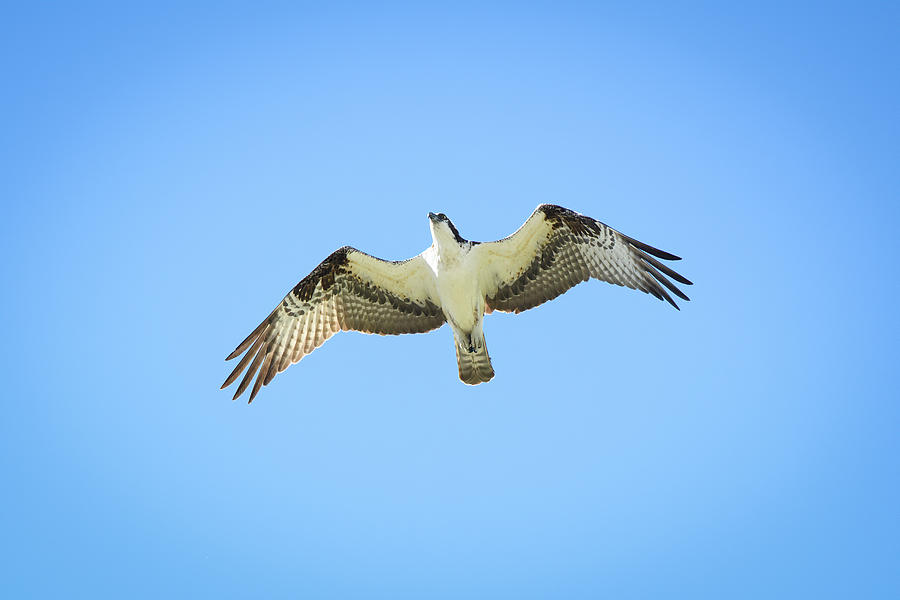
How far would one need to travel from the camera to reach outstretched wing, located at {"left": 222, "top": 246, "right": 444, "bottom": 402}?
873cm

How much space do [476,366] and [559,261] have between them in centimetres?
166

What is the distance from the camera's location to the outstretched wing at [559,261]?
8.35m

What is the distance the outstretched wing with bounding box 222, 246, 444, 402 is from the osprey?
0.01 meters

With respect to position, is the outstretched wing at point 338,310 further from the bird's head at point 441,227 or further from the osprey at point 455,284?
the bird's head at point 441,227

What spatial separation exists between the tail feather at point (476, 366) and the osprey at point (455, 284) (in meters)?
0.01

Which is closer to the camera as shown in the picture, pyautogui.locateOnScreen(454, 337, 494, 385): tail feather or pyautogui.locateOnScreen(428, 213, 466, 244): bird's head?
pyautogui.locateOnScreen(428, 213, 466, 244): bird's head

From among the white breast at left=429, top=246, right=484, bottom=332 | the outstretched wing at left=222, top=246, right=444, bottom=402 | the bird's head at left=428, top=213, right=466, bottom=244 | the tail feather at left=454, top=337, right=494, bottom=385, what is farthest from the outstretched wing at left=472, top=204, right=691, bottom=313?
the outstretched wing at left=222, top=246, right=444, bottom=402

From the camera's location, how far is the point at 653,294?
839cm

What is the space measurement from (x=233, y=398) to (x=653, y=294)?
17.1 ft

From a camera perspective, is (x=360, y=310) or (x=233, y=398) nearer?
(x=233, y=398)

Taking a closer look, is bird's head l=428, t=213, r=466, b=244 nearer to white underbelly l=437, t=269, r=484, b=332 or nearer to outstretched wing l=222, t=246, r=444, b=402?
white underbelly l=437, t=269, r=484, b=332

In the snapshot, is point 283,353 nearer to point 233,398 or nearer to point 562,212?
point 233,398

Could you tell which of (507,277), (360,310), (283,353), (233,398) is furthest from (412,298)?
(233,398)

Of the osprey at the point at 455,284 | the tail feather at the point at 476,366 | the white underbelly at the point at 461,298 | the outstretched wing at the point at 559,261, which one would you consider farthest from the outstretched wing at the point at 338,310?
the outstretched wing at the point at 559,261
